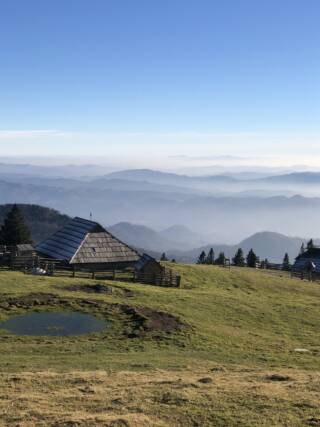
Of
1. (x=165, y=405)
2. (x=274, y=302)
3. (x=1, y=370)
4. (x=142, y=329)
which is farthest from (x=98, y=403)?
(x=274, y=302)

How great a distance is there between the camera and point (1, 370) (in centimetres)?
2061

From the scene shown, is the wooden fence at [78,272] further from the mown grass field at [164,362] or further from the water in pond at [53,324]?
the water in pond at [53,324]

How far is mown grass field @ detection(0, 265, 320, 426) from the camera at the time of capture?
15.6 meters

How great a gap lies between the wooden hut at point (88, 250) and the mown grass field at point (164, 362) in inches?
321

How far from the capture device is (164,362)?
23.7 m

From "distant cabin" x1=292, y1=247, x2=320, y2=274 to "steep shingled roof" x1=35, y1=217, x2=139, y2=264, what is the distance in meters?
29.9

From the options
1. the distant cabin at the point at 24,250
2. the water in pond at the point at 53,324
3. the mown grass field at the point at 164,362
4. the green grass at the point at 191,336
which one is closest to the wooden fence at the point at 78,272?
the green grass at the point at 191,336

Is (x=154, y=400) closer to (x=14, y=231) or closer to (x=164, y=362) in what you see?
(x=164, y=362)

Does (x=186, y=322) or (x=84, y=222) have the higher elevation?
(x=84, y=222)

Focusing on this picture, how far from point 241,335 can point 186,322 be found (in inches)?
131

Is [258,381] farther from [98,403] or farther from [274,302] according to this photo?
[274,302]

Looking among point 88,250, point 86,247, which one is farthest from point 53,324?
point 86,247

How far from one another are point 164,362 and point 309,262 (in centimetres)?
5230

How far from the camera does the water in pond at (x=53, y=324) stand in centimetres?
2786
